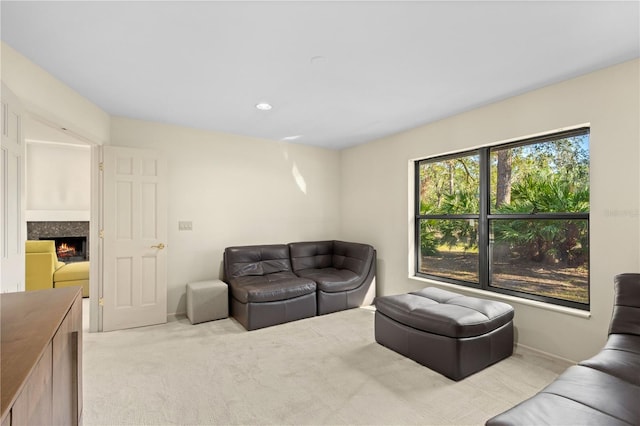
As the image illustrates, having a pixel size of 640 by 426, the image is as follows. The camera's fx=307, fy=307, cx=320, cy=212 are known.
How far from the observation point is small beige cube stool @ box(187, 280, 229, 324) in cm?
367

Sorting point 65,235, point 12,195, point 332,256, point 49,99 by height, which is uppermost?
point 49,99

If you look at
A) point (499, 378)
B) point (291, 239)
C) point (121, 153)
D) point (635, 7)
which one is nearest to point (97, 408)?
point (121, 153)

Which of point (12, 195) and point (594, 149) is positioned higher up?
point (594, 149)

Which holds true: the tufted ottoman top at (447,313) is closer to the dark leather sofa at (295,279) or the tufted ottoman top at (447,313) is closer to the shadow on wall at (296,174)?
the dark leather sofa at (295,279)

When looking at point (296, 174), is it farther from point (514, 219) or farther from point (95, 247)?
point (514, 219)

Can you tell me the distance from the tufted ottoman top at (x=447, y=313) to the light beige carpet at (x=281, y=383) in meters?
0.35

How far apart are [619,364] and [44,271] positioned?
6.25 m

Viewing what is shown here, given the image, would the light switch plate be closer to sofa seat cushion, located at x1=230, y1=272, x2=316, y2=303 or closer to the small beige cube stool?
the small beige cube stool

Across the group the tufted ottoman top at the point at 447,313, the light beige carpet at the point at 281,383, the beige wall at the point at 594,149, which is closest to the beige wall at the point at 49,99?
the light beige carpet at the point at 281,383

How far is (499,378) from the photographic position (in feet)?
7.89

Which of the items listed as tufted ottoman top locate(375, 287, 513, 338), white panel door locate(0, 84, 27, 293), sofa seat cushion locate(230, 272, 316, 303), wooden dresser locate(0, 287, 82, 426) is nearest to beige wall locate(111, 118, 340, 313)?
sofa seat cushion locate(230, 272, 316, 303)

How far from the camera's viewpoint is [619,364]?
167 centimetres

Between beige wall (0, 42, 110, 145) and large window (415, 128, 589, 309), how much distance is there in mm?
3933

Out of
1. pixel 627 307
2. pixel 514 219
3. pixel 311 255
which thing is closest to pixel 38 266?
pixel 311 255
